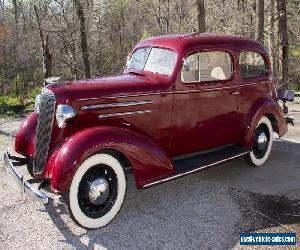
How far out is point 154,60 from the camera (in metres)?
5.59

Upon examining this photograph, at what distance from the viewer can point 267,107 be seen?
636 centimetres

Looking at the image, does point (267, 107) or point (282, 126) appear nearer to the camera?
point (267, 107)

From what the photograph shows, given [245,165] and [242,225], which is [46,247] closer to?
[242,225]

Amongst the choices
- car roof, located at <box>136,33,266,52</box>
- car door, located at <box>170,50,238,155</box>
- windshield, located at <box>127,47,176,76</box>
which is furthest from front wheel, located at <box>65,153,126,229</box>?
car roof, located at <box>136,33,266,52</box>

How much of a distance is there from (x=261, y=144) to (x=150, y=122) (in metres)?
2.34

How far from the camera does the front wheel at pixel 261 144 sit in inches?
249

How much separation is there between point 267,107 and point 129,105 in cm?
269

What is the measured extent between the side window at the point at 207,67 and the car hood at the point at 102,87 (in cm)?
47

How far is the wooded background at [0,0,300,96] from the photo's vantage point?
24312 millimetres

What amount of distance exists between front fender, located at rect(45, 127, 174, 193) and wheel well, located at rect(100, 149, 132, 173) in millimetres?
79

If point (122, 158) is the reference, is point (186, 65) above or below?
above

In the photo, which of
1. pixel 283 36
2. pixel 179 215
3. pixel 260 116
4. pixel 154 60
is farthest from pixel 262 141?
pixel 283 36

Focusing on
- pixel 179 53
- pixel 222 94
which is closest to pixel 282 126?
pixel 222 94

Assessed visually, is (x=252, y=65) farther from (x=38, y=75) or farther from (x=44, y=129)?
(x=38, y=75)
